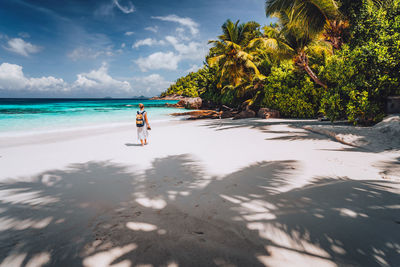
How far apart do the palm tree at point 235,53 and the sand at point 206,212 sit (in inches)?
629

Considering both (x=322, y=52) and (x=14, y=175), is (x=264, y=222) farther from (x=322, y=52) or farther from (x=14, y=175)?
(x=322, y=52)

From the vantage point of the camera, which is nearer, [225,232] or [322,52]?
[225,232]

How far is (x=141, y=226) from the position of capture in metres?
2.21

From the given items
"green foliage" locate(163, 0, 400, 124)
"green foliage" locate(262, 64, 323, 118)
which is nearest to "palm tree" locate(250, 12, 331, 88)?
"green foliage" locate(163, 0, 400, 124)

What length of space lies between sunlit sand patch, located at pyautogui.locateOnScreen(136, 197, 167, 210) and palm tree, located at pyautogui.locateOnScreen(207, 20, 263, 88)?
1766cm

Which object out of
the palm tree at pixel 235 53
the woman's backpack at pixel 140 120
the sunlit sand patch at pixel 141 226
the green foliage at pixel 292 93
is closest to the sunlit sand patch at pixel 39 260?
the sunlit sand patch at pixel 141 226

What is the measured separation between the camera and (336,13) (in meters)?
9.62

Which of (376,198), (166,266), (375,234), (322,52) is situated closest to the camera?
(166,266)

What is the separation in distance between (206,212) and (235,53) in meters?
19.5

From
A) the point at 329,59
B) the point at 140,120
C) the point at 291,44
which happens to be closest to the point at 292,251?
the point at 140,120

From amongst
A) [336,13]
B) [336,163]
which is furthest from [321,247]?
[336,13]

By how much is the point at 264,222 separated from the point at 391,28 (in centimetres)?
901

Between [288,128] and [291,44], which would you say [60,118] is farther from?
[291,44]

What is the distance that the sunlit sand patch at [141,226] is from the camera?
84.8 inches
